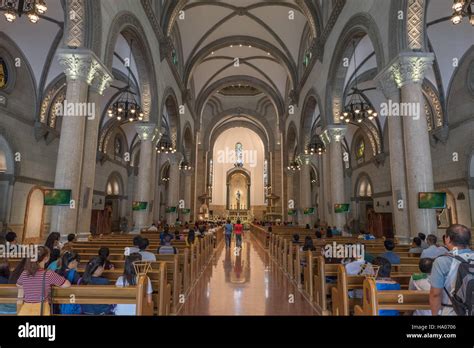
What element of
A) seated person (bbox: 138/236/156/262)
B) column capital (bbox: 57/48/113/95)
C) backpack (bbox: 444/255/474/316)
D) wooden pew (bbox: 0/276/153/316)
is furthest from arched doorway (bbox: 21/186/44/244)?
backpack (bbox: 444/255/474/316)

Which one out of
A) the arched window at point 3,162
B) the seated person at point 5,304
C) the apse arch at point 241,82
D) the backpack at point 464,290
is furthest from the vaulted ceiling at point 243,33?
the backpack at point 464,290

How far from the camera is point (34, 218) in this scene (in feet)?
45.6

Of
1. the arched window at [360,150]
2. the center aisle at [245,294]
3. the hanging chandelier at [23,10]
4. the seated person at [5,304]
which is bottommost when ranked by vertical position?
the center aisle at [245,294]

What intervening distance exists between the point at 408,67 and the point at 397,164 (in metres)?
2.77

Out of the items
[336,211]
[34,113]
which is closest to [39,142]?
[34,113]

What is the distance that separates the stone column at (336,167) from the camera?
1352 cm

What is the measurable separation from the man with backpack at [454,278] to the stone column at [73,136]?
8.12m

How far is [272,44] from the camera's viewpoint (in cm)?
2158

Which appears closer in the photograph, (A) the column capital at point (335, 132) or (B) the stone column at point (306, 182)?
(A) the column capital at point (335, 132)

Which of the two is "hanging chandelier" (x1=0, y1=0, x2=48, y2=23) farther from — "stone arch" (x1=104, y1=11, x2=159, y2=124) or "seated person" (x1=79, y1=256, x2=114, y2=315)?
"seated person" (x1=79, y1=256, x2=114, y2=315)

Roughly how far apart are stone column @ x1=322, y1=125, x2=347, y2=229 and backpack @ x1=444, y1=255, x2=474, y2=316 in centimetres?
1163

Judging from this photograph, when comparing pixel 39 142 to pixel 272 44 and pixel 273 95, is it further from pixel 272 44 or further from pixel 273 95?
pixel 273 95

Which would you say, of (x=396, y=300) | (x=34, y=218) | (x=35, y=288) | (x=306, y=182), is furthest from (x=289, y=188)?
(x=35, y=288)

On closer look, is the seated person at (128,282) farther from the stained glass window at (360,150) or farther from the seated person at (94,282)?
the stained glass window at (360,150)
